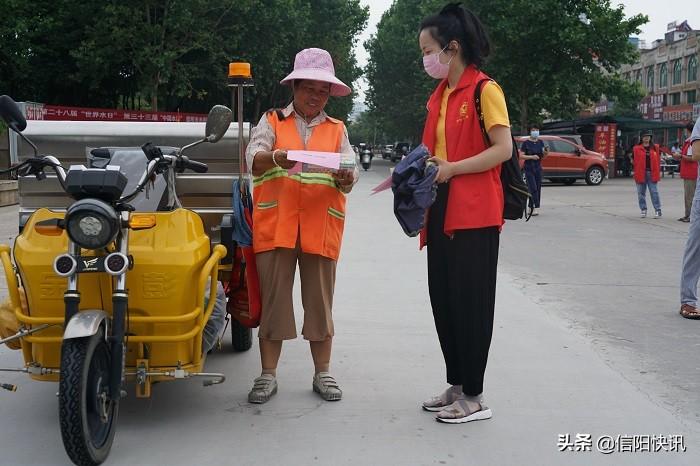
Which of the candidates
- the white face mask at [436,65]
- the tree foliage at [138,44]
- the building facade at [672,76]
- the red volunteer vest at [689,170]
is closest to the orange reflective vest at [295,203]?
the white face mask at [436,65]

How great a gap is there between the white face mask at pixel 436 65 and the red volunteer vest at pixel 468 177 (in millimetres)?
86

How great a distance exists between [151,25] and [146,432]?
92.6ft

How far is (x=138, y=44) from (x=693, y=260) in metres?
26.7

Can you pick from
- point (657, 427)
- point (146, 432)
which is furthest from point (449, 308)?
point (146, 432)

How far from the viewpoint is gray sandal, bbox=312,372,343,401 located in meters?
4.30

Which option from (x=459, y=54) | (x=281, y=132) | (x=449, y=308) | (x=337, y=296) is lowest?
(x=337, y=296)

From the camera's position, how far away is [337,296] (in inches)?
285

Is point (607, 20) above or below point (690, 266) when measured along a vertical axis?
above

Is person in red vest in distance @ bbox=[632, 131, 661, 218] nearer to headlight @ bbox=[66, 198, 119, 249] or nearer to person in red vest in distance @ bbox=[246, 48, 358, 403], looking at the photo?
person in red vest in distance @ bbox=[246, 48, 358, 403]

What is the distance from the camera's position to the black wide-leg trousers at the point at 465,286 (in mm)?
3869

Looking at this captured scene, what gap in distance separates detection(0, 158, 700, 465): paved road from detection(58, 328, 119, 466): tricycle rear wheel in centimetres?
17

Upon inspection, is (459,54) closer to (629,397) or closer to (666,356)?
(629,397)

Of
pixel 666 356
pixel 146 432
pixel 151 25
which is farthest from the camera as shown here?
pixel 151 25

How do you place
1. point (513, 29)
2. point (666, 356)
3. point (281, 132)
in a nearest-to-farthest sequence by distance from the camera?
point (281, 132)
point (666, 356)
point (513, 29)
